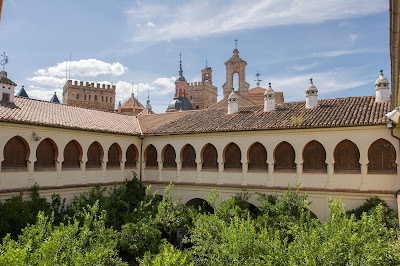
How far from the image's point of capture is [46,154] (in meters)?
19.1

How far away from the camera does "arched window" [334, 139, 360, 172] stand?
17.8m

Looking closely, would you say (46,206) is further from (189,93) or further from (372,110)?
(189,93)

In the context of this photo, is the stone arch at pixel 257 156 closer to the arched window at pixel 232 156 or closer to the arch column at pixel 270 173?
the arch column at pixel 270 173

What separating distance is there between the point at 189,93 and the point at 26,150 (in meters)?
49.6

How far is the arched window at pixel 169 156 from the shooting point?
23328mm

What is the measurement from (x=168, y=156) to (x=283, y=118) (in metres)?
8.11

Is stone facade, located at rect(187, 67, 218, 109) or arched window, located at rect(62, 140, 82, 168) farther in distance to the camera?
stone facade, located at rect(187, 67, 218, 109)

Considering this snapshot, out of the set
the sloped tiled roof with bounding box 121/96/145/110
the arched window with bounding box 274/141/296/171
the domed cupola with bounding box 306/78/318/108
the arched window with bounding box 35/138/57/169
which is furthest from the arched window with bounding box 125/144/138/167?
the sloped tiled roof with bounding box 121/96/145/110

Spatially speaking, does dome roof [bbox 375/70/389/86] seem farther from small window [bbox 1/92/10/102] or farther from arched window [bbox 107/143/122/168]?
small window [bbox 1/92/10/102]

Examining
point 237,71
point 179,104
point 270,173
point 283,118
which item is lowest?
point 270,173

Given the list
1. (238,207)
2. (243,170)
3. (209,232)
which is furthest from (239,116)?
(209,232)

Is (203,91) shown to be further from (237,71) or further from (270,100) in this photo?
(270,100)

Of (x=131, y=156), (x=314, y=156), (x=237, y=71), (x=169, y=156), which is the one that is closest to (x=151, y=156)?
(x=131, y=156)

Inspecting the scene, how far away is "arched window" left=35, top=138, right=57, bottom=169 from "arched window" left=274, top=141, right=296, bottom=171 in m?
12.5
